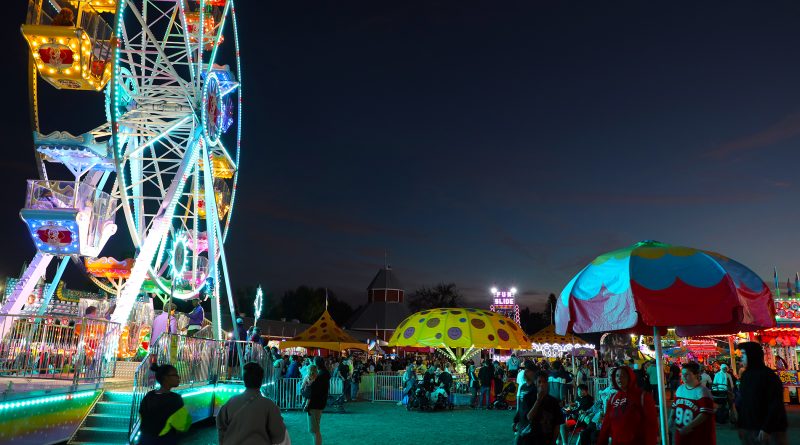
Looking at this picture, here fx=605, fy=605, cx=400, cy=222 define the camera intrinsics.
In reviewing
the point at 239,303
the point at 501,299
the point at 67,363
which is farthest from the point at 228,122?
the point at 239,303

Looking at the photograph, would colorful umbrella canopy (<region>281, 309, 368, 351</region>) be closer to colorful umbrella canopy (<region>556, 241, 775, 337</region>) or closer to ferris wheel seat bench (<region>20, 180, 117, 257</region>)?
ferris wheel seat bench (<region>20, 180, 117, 257</region>)

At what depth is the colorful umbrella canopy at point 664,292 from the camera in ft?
17.3

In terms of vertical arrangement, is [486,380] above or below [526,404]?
below

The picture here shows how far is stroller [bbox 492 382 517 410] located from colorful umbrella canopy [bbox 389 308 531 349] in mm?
1553

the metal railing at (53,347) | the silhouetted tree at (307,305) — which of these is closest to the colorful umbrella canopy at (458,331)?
the metal railing at (53,347)

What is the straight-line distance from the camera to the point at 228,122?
21.2 meters

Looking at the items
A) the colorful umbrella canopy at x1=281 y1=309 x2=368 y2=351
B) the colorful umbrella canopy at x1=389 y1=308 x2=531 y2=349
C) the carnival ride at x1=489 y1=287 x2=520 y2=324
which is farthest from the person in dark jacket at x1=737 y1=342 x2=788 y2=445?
the carnival ride at x1=489 y1=287 x2=520 y2=324

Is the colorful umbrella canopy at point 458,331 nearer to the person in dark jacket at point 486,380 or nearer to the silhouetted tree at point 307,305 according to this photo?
the person in dark jacket at point 486,380

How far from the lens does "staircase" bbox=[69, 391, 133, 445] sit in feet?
29.8

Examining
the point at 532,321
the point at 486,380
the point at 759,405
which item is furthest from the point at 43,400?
the point at 532,321

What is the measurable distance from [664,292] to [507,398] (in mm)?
13735

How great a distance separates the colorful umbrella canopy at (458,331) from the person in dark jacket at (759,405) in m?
11.4

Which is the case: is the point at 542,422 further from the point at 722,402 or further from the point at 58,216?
the point at 58,216

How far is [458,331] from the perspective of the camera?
55.1ft
